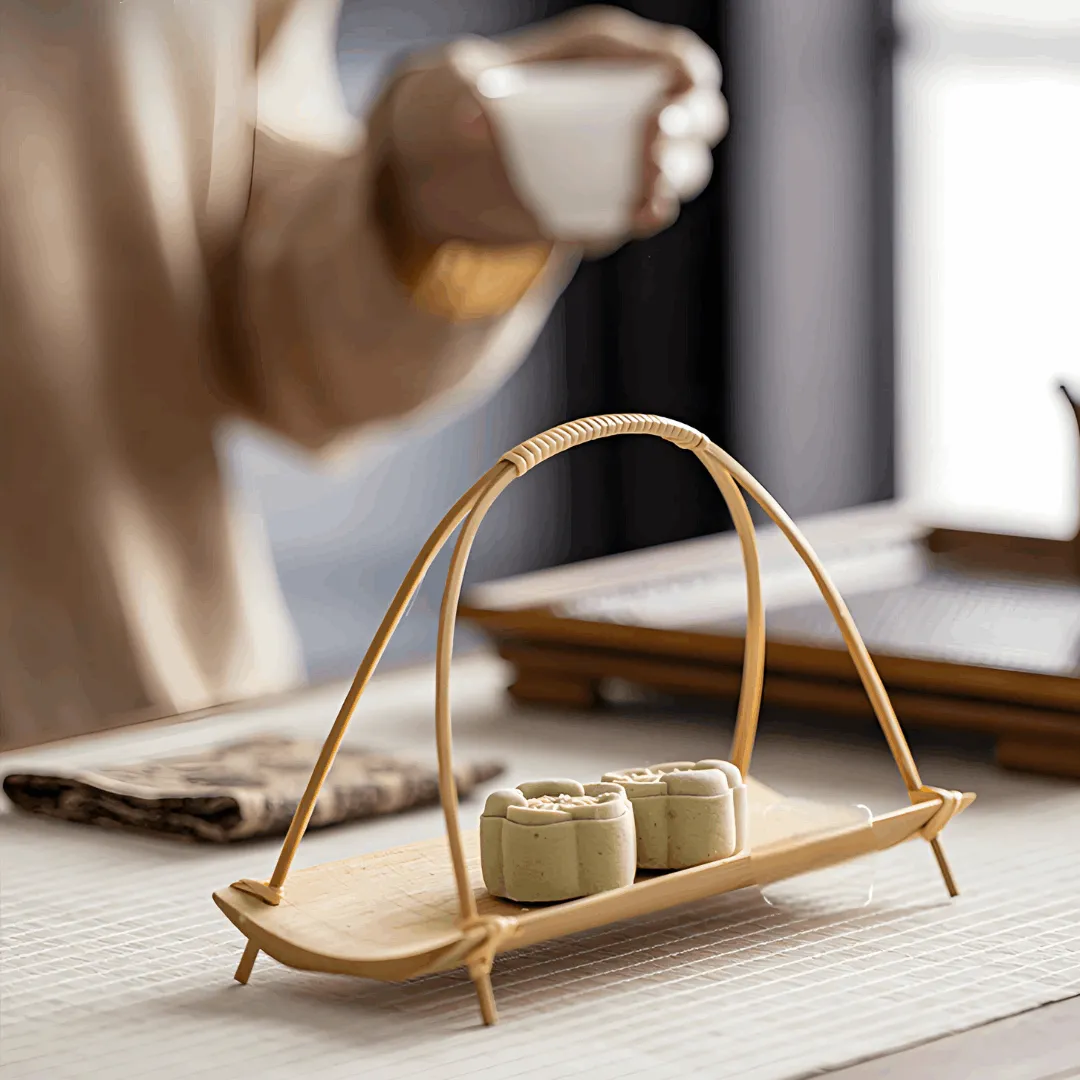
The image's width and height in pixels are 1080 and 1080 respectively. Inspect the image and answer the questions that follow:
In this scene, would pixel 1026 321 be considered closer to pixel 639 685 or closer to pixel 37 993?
pixel 639 685

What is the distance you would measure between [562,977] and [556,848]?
12cm

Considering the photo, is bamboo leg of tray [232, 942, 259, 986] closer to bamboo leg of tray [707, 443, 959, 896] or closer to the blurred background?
bamboo leg of tray [707, 443, 959, 896]

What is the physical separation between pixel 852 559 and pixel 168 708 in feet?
2.65

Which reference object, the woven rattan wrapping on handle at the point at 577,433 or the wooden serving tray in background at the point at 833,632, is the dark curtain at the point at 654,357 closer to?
the wooden serving tray in background at the point at 833,632

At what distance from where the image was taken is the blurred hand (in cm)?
217

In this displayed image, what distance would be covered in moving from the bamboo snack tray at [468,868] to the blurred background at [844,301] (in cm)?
222

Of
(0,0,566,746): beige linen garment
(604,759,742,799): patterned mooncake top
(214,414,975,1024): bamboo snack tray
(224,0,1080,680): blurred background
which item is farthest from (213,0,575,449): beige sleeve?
(224,0,1080,680): blurred background

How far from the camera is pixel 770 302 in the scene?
3.87 metres

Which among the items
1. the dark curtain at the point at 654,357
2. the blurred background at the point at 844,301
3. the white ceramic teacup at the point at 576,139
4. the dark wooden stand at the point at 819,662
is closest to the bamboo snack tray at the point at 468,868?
the dark wooden stand at the point at 819,662

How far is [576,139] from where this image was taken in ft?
7.22

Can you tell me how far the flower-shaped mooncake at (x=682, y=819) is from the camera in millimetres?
1285

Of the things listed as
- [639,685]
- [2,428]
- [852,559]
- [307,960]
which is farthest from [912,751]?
[2,428]

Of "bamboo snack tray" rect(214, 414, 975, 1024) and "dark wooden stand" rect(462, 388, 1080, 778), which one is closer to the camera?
"bamboo snack tray" rect(214, 414, 975, 1024)

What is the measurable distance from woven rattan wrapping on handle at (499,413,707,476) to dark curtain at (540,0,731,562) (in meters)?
2.44
